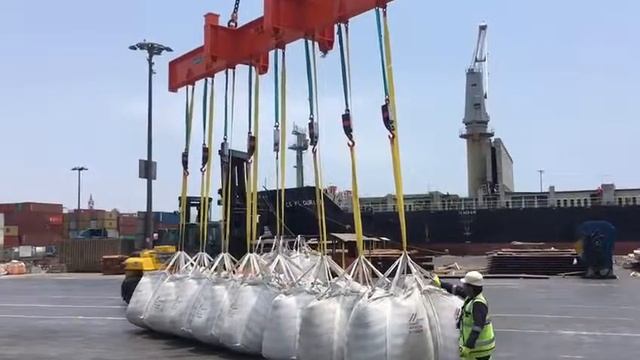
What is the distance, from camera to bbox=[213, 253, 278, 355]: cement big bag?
29.8 feet

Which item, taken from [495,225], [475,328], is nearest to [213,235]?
[475,328]

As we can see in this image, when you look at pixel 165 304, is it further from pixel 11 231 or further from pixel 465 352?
pixel 11 231

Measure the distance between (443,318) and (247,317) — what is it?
2.91 metres

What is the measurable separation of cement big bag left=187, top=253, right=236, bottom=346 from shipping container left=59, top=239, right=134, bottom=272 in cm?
3391

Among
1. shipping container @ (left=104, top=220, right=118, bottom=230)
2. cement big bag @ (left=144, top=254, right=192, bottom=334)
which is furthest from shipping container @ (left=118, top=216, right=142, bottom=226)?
cement big bag @ (left=144, top=254, right=192, bottom=334)

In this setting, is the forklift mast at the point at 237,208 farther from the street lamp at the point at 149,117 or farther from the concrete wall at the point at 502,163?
the concrete wall at the point at 502,163

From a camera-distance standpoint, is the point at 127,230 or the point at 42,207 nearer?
the point at 42,207

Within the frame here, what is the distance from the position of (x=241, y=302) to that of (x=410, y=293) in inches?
113

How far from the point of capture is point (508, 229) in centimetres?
4647

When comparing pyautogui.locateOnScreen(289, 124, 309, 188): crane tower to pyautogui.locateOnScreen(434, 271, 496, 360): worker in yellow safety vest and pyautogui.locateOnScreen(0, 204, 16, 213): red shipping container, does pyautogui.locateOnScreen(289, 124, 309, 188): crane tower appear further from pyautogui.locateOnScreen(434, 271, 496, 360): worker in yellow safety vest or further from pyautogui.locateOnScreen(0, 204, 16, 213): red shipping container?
pyautogui.locateOnScreen(434, 271, 496, 360): worker in yellow safety vest

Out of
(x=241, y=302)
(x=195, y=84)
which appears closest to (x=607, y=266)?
(x=195, y=84)

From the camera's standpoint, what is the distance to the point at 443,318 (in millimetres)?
7383

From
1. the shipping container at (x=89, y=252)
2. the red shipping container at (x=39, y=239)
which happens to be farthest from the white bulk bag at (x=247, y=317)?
the red shipping container at (x=39, y=239)

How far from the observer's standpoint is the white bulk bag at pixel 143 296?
11.5 m
